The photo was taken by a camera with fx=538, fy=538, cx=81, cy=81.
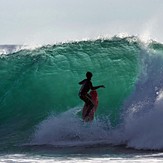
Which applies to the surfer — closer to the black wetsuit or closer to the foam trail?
the black wetsuit

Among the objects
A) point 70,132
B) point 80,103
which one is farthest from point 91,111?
point 80,103

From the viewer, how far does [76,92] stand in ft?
53.6

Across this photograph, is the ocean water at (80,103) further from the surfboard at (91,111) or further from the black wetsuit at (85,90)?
the black wetsuit at (85,90)

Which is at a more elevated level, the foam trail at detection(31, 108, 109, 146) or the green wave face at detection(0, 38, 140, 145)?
the green wave face at detection(0, 38, 140, 145)

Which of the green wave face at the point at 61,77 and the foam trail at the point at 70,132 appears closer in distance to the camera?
the foam trail at the point at 70,132

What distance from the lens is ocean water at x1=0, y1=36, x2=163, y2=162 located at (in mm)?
10609

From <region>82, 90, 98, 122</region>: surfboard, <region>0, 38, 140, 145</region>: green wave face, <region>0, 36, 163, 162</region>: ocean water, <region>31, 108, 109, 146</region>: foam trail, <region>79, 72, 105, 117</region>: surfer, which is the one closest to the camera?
<region>0, 36, 163, 162</region>: ocean water

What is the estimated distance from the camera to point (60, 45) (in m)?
20.0

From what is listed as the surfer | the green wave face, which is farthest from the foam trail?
the green wave face

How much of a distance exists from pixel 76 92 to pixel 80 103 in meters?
0.87

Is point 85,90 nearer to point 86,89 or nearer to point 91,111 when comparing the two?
point 86,89

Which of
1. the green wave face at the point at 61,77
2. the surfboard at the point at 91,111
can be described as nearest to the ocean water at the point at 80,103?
the green wave face at the point at 61,77

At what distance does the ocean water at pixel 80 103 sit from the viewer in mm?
10609

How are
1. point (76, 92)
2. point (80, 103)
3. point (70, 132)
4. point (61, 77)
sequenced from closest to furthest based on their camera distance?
point (70, 132)
point (80, 103)
point (76, 92)
point (61, 77)
